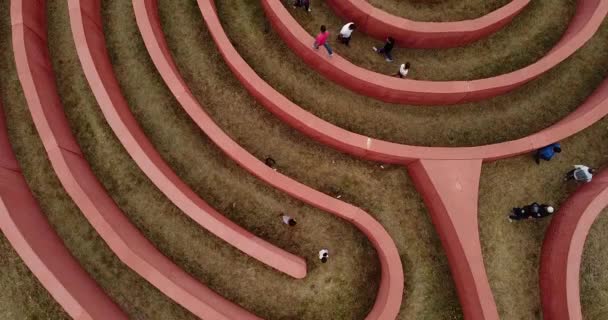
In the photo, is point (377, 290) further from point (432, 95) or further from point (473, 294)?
point (432, 95)

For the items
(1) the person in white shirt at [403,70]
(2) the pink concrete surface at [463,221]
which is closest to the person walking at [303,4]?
(1) the person in white shirt at [403,70]

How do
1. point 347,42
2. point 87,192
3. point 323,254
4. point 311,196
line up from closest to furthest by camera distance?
point 87,192, point 311,196, point 323,254, point 347,42

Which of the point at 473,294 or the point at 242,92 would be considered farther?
the point at 242,92

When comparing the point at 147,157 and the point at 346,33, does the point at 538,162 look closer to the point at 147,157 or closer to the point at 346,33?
the point at 346,33

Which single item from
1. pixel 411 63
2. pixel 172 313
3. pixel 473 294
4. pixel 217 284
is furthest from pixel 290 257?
pixel 411 63

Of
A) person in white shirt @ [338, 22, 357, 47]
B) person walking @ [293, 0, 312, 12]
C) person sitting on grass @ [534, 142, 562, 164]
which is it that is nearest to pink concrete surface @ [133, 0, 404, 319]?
person walking @ [293, 0, 312, 12]

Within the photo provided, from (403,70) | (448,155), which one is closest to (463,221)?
(448,155)
